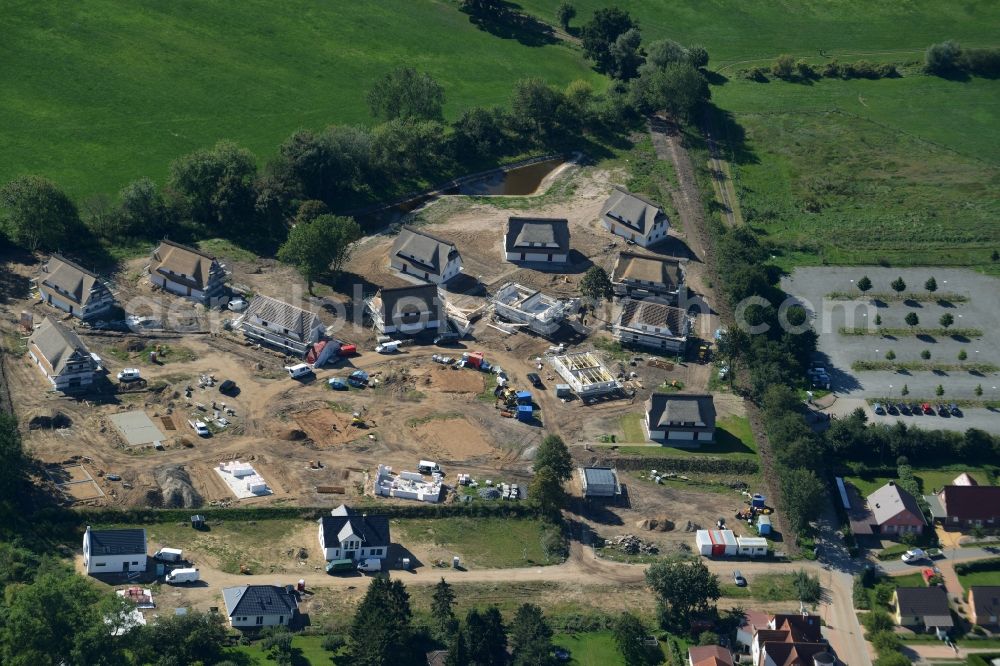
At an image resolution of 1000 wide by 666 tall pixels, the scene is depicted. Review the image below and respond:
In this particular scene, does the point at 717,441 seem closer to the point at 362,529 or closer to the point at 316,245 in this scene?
the point at 362,529

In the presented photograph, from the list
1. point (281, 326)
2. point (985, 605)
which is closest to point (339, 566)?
point (281, 326)

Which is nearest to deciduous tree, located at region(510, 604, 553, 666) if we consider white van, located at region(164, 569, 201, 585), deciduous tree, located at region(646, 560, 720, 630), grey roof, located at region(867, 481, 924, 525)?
deciduous tree, located at region(646, 560, 720, 630)

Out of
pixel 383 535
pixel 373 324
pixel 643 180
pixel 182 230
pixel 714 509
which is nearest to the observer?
pixel 383 535

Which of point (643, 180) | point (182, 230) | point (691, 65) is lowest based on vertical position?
point (182, 230)

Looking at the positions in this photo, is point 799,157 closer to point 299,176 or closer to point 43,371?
point 299,176

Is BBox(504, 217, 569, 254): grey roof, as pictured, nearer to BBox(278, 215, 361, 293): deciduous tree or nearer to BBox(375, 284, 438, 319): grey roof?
BBox(375, 284, 438, 319): grey roof

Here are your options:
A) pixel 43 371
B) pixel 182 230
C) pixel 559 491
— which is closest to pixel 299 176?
pixel 182 230

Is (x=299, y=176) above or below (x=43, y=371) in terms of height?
above

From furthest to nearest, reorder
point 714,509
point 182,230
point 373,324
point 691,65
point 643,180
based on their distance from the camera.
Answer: point 691,65 < point 643,180 < point 182,230 < point 373,324 < point 714,509
